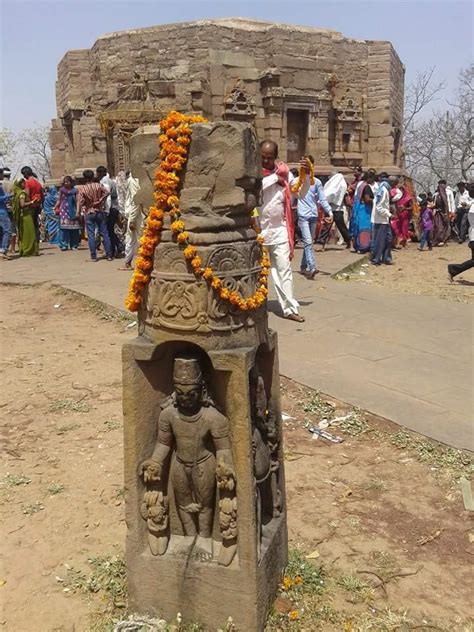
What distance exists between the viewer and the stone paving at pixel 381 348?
178 inches

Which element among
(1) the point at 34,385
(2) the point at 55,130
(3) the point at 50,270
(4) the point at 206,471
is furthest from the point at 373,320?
(2) the point at 55,130

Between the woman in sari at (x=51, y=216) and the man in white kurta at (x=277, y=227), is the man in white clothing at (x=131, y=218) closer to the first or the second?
the man in white kurta at (x=277, y=227)

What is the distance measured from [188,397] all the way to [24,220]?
11.3m

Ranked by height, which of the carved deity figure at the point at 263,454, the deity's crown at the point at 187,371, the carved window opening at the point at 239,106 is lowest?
the carved deity figure at the point at 263,454

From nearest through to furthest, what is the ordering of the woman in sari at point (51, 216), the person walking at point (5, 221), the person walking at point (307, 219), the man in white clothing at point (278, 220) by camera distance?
1. the man in white clothing at point (278, 220)
2. the person walking at point (307, 219)
3. the person walking at point (5, 221)
4. the woman in sari at point (51, 216)

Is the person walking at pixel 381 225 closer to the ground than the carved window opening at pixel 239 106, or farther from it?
closer to the ground

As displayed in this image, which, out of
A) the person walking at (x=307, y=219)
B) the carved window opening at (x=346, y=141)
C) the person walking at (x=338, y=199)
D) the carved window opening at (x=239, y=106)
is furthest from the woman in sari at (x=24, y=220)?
the carved window opening at (x=346, y=141)

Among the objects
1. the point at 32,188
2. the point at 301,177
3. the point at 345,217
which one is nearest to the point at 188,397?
the point at 301,177

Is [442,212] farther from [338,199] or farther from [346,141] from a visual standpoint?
[346,141]

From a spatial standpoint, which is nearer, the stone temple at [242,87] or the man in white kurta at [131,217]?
the man in white kurta at [131,217]

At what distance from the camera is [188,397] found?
243 cm

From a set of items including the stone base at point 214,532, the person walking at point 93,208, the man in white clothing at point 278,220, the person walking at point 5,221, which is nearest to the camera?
the stone base at point 214,532

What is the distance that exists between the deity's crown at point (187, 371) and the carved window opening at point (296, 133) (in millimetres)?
15261

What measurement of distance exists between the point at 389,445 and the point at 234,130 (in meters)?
2.61
